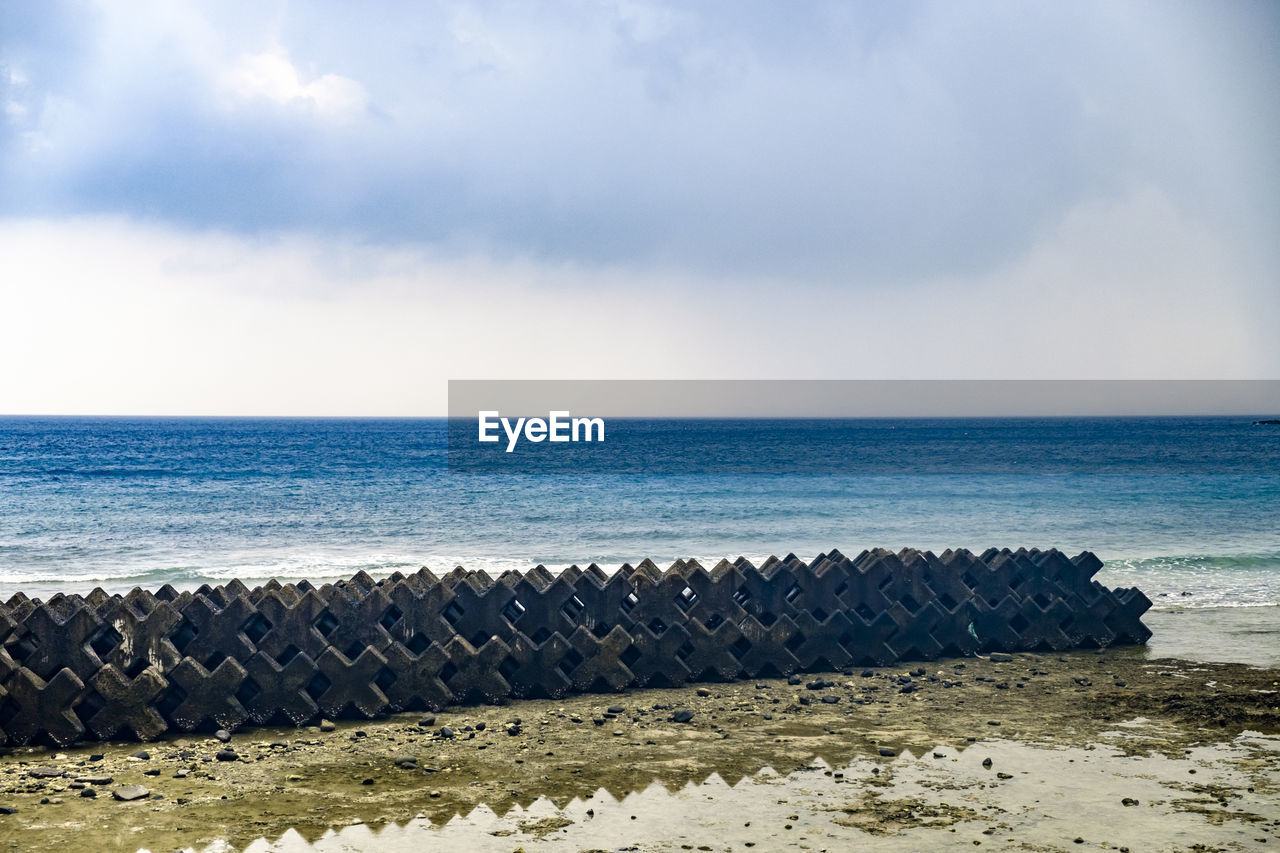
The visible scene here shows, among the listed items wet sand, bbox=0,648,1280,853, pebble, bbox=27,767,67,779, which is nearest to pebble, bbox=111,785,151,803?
wet sand, bbox=0,648,1280,853

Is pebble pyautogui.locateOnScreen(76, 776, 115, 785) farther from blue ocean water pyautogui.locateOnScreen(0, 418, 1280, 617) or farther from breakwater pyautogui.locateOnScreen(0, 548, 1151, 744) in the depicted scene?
blue ocean water pyautogui.locateOnScreen(0, 418, 1280, 617)

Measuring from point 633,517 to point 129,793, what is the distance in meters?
35.0

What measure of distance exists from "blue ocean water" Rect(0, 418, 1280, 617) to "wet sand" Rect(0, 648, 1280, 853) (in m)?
10.0

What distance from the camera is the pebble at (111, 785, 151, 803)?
7184 millimetres

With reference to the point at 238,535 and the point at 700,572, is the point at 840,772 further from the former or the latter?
the point at 238,535

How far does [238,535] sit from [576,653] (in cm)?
2817

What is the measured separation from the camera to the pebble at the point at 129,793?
7.18 metres

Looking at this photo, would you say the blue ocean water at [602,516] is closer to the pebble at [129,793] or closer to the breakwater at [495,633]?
the breakwater at [495,633]

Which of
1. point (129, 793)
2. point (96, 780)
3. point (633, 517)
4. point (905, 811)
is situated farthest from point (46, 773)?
point (633, 517)

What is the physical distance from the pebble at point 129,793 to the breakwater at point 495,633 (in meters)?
1.24

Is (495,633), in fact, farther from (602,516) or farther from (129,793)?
(602,516)

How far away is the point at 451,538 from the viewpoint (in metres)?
34.8

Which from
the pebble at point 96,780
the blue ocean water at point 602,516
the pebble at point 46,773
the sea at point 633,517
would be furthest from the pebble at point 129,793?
the blue ocean water at point 602,516

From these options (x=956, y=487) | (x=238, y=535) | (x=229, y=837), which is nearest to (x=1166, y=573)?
(x=229, y=837)
